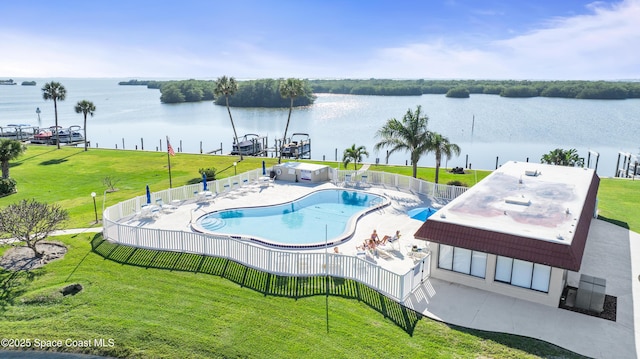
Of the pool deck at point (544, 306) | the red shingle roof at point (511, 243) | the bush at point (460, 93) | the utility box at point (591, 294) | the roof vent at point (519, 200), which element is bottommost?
the pool deck at point (544, 306)

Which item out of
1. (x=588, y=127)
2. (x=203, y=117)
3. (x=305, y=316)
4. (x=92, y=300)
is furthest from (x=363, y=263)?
(x=203, y=117)

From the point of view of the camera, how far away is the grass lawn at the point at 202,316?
36.9 feet

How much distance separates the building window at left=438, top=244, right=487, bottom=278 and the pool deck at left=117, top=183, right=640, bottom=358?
58 centimetres

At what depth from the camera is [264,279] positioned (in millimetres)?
14953

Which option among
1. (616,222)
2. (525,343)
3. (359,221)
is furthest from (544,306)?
(616,222)

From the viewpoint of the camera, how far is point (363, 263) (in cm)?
1473

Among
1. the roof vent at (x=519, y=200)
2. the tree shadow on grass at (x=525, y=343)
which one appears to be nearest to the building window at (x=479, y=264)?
the tree shadow on grass at (x=525, y=343)

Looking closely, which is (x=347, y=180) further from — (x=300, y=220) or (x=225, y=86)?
(x=225, y=86)

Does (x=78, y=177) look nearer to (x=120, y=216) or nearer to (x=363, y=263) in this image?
(x=120, y=216)

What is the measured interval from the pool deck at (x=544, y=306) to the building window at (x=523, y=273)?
57cm

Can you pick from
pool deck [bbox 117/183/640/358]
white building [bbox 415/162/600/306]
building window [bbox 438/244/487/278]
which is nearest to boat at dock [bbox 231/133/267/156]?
pool deck [bbox 117/183/640/358]

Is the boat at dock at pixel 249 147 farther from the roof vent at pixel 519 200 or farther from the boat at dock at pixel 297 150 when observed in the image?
the roof vent at pixel 519 200

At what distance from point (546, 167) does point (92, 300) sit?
918 inches

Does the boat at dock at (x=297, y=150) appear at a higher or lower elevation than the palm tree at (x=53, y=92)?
lower
